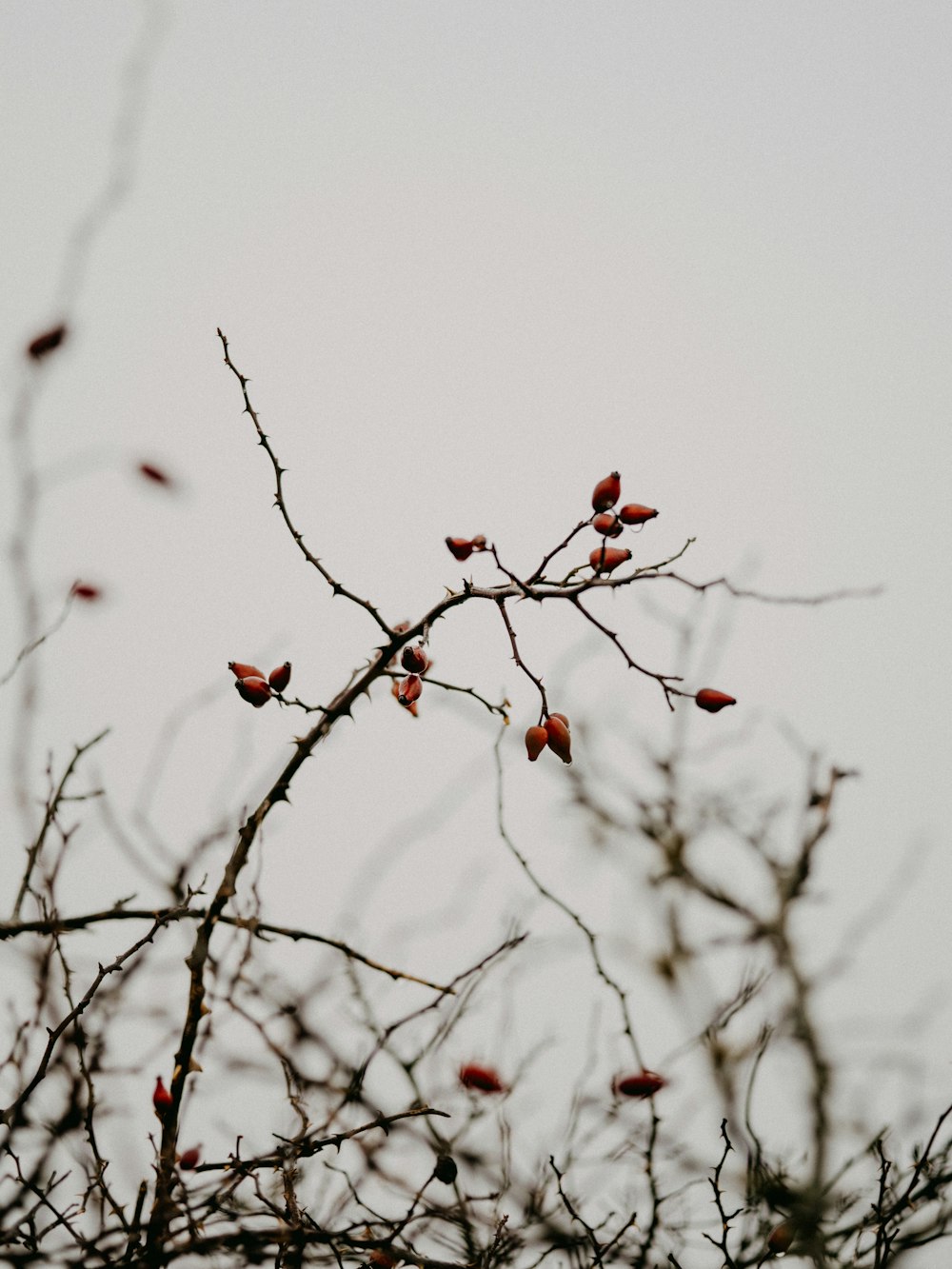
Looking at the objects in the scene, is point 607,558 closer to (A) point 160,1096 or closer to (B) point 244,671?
(B) point 244,671

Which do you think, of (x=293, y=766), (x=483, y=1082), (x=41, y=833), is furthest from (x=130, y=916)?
(x=483, y=1082)

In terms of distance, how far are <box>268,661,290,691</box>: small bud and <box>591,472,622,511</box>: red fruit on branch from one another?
0.62 metres

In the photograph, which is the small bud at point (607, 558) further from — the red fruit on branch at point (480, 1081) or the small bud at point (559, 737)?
the red fruit on branch at point (480, 1081)

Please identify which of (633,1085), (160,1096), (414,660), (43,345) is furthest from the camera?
(633,1085)

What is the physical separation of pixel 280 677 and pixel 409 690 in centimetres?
25

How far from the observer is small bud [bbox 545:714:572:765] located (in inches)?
63.2

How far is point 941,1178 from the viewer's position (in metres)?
2.03

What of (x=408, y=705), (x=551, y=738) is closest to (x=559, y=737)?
(x=551, y=738)

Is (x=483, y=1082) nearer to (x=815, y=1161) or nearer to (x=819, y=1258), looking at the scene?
(x=819, y=1258)

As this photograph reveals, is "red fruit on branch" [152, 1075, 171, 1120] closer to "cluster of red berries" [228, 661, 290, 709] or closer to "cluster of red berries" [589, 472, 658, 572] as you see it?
"cluster of red berries" [228, 661, 290, 709]

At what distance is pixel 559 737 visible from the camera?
1.61 m

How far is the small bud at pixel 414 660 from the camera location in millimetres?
1521

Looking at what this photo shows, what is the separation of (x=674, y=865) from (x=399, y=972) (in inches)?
203

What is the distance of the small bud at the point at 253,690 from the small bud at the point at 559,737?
507 millimetres
